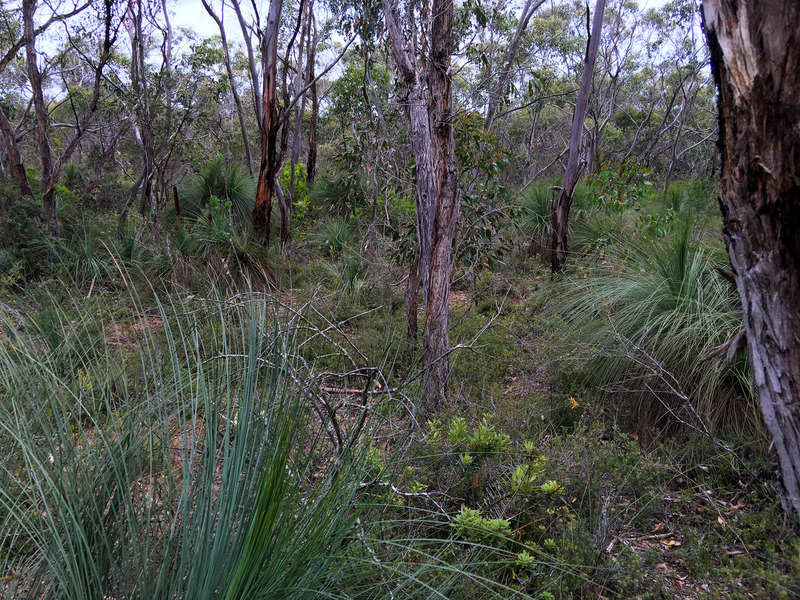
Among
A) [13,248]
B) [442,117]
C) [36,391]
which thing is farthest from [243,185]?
[36,391]

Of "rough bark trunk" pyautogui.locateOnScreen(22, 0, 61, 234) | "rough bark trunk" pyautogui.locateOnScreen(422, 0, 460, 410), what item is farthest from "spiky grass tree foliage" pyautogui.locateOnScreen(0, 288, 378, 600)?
"rough bark trunk" pyautogui.locateOnScreen(22, 0, 61, 234)

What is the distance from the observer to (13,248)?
7.04 metres

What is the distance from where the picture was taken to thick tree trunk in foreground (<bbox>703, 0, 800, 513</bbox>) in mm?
1664

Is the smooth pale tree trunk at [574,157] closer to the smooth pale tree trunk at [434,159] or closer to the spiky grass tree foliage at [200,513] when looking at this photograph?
the smooth pale tree trunk at [434,159]

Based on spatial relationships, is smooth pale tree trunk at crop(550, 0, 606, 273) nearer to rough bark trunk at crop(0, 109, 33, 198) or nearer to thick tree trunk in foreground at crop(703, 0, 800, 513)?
thick tree trunk in foreground at crop(703, 0, 800, 513)

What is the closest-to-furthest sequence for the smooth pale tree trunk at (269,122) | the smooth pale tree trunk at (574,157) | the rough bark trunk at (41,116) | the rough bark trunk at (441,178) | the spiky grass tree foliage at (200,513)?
the spiky grass tree foliage at (200,513) < the rough bark trunk at (441,178) < the rough bark trunk at (41,116) < the smooth pale tree trunk at (269,122) < the smooth pale tree trunk at (574,157)

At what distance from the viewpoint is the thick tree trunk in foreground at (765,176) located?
1664 mm

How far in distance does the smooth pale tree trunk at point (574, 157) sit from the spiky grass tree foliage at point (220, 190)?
6.01 m

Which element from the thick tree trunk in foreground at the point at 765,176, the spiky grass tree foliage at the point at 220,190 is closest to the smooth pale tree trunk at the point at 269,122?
the spiky grass tree foliage at the point at 220,190

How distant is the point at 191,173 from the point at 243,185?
1872mm

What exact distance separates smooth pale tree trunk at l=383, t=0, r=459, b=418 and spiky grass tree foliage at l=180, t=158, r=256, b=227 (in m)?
7.08

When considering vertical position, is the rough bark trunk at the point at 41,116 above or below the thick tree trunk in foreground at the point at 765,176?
above

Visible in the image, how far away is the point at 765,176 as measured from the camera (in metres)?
1.74

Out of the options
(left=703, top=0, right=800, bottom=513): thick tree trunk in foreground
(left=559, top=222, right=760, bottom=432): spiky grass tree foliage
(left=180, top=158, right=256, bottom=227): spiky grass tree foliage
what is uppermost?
(left=180, top=158, right=256, bottom=227): spiky grass tree foliage
